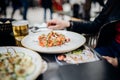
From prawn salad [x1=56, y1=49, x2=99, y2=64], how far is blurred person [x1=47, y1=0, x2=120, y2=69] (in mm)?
450

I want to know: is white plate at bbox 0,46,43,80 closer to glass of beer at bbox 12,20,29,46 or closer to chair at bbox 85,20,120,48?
glass of beer at bbox 12,20,29,46

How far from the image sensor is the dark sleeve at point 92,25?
163 centimetres

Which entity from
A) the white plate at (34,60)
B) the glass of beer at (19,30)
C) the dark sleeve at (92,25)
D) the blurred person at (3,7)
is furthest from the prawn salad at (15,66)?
the blurred person at (3,7)

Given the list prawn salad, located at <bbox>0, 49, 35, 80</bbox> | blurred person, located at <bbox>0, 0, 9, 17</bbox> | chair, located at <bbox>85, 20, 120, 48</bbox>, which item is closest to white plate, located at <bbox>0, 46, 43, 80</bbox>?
prawn salad, located at <bbox>0, 49, 35, 80</bbox>

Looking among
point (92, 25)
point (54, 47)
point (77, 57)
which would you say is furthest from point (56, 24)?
point (77, 57)

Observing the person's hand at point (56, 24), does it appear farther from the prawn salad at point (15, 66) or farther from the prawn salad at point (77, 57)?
the prawn salad at point (15, 66)

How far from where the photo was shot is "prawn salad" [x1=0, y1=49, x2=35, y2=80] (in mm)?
796

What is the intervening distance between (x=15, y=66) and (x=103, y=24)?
102cm

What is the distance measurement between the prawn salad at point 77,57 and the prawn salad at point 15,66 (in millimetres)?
188

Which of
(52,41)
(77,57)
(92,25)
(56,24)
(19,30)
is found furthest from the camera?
(92,25)

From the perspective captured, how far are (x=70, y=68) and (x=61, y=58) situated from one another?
0.14 m

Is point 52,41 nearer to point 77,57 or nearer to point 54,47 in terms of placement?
point 54,47

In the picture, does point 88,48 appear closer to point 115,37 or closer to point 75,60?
point 75,60

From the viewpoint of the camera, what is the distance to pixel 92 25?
5.54ft
